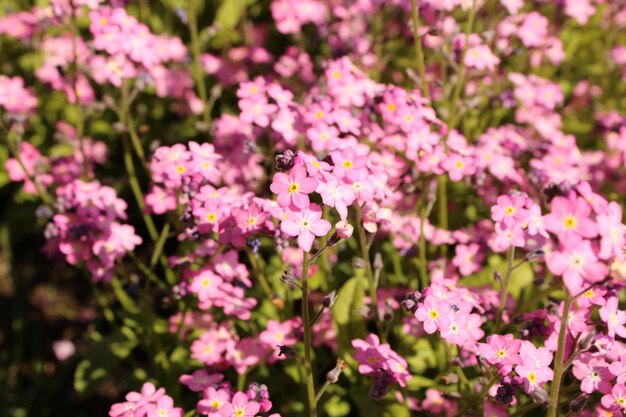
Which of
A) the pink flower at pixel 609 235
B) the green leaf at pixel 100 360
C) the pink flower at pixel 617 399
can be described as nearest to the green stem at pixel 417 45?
the pink flower at pixel 609 235

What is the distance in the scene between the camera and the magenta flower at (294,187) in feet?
7.75

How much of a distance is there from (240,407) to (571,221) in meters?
1.54

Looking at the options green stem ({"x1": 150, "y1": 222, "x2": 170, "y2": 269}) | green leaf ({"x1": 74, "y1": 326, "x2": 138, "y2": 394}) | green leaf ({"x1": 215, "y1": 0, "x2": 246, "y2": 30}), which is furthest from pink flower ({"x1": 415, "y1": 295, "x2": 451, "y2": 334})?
green leaf ({"x1": 215, "y1": 0, "x2": 246, "y2": 30})

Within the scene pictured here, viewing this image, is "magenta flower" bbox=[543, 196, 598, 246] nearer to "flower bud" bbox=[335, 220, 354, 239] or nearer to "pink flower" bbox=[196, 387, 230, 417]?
"flower bud" bbox=[335, 220, 354, 239]

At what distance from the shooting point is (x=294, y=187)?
2.41 m

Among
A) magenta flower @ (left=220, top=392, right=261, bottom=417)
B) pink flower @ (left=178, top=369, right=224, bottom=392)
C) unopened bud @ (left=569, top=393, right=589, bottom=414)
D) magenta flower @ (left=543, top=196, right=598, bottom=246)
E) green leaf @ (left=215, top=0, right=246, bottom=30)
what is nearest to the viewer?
magenta flower @ (left=543, top=196, right=598, bottom=246)

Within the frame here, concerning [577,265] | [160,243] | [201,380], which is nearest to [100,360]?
[160,243]

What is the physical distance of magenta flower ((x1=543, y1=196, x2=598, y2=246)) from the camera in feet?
6.09

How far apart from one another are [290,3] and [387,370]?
349 centimetres

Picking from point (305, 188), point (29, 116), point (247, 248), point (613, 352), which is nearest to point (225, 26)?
point (29, 116)

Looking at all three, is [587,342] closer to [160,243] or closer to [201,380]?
[201,380]

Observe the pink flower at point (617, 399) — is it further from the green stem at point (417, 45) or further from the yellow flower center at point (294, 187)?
the green stem at point (417, 45)

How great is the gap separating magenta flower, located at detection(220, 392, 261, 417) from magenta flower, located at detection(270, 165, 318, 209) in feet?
2.79

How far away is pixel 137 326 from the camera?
12.7 ft
